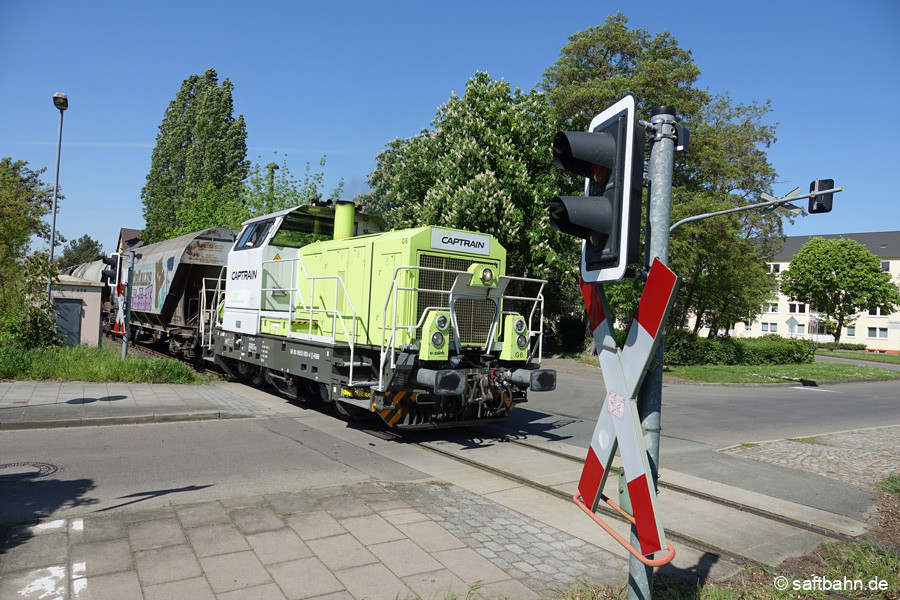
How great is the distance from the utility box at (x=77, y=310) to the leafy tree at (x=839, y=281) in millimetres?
58427

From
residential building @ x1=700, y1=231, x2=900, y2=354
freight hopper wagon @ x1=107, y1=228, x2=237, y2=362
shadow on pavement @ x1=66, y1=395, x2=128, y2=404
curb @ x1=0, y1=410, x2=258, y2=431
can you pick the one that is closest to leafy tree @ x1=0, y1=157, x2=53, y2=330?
freight hopper wagon @ x1=107, y1=228, x2=237, y2=362

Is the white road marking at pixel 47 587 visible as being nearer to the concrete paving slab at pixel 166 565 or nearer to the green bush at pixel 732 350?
the concrete paving slab at pixel 166 565

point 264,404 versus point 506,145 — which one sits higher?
point 506,145

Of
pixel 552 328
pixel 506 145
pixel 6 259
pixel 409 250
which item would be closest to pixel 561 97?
pixel 506 145

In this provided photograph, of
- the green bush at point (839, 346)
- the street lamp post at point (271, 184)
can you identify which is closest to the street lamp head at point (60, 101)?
the street lamp post at point (271, 184)

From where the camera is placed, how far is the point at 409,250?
27.3 ft

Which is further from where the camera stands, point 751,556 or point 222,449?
point 222,449

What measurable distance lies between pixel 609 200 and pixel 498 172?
19740mm

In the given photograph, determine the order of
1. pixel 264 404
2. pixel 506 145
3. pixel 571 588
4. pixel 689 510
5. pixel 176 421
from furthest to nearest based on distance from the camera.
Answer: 1. pixel 506 145
2. pixel 264 404
3. pixel 176 421
4. pixel 689 510
5. pixel 571 588

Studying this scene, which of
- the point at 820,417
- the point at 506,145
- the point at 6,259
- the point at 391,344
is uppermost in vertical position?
the point at 506,145

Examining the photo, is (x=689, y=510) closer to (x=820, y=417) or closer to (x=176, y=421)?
(x=176, y=421)

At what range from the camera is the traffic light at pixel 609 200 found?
2482 mm

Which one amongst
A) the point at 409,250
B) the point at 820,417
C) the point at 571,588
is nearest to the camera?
the point at 571,588

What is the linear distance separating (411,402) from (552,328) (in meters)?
23.0
